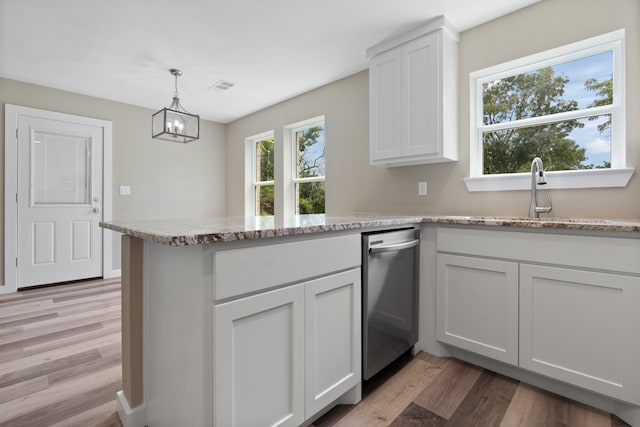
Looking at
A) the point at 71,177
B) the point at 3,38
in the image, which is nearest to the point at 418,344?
the point at 3,38

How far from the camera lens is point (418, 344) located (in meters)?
2.13

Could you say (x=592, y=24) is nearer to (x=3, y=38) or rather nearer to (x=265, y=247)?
(x=265, y=247)

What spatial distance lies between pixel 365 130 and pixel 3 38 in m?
3.22

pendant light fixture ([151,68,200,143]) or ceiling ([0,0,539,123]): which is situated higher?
ceiling ([0,0,539,123])

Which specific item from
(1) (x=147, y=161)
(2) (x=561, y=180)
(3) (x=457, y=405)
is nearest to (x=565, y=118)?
(2) (x=561, y=180)

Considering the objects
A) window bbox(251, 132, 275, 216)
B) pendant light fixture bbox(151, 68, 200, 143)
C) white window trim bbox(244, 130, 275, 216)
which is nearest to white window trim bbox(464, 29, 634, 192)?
pendant light fixture bbox(151, 68, 200, 143)

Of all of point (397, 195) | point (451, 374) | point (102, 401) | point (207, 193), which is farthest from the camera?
point (207, 193)

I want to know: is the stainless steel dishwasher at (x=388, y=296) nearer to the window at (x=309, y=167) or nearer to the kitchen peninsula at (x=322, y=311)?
the kitchen peninsula at (x=322, y=311)

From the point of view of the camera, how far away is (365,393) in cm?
168

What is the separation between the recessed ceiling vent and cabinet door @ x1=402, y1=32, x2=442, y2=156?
79.4 inches

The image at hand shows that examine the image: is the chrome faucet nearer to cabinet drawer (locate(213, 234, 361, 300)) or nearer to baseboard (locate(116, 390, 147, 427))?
cabinet drawer (locate(213, 234, 361, 300))

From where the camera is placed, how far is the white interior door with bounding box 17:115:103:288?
143 inches

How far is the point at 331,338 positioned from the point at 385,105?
1985 millimetres

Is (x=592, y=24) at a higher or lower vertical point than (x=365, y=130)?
higher
